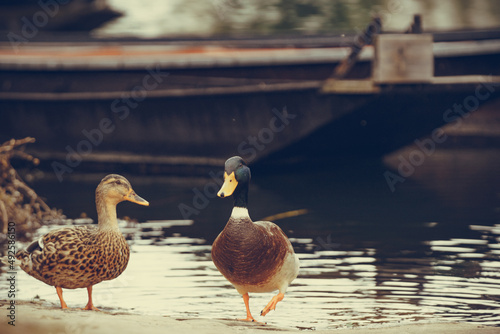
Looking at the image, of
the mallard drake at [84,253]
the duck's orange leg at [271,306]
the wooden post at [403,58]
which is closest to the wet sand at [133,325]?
the duck's orange leg at [271,306]

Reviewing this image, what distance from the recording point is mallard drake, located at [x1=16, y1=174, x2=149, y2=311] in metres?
5.99

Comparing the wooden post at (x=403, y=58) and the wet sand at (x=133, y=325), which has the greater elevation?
the wooden post at (x=403, y=58)

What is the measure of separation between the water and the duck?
0.31 m

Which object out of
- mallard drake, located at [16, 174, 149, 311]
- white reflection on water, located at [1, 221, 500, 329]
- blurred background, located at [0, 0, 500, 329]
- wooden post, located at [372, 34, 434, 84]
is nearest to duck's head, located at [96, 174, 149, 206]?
mallard drake, located at [16, 174, 149, 311]

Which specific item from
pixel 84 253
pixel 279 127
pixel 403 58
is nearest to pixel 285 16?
pixel 279 127

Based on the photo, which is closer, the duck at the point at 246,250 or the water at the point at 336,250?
the duck at the point at 246,250

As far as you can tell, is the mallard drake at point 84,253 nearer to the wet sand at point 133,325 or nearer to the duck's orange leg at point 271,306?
the wet sand at point 133,325

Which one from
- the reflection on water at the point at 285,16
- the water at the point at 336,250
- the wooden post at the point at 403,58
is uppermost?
the reflection on water at the point at 285,16

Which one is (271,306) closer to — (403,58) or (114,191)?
(114,191)

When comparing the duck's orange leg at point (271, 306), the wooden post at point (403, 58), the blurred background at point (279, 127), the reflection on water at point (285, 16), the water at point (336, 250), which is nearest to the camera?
the duck's orange leg at point (271, 306)

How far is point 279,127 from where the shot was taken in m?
14.9

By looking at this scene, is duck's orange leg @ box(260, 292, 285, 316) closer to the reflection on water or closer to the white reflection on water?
the white reflection on water

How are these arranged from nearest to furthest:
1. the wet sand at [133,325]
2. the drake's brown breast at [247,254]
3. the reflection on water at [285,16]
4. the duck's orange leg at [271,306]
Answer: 1. the wet sand at [133,325]
2. the drake's brown breast at [247,254]
3. the duck's orange leg at [271,306]
4. the reflection on water at [285,16]

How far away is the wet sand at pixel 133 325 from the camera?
195 inches
